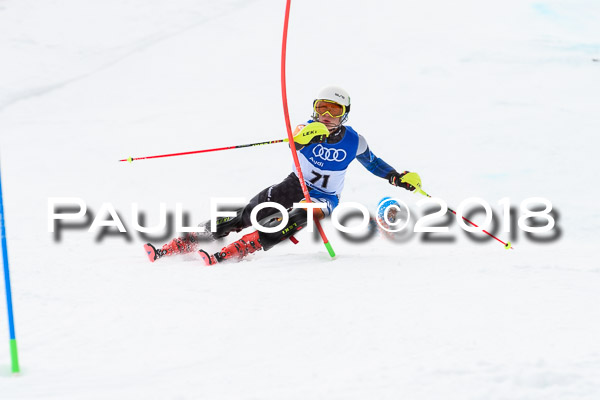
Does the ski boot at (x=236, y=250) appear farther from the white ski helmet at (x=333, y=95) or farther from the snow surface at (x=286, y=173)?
the white ski helmet at (x=333, y=95)

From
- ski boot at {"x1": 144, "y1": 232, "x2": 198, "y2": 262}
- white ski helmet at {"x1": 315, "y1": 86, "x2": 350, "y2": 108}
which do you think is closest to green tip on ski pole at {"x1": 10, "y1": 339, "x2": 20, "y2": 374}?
ski boot at {"x1": 144, "y1": 232, "x2": 198, "y2": 262}

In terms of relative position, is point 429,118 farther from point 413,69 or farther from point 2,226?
point 2,226

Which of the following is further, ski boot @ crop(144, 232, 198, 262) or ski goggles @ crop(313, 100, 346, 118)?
ski goggles @ crop(313, 100, 346, 118)

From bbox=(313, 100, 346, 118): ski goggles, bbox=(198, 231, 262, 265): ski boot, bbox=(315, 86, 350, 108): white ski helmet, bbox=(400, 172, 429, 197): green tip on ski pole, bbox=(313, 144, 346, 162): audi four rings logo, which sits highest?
bbox=(315, 86, 350, 108): white ski helmet

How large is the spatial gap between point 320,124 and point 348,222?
206 cm

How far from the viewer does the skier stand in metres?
4.56

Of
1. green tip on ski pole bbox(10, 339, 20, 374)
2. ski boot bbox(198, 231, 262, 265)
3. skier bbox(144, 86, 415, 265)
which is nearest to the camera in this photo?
green tip on ski pole bbox(10, 339, 20, 374)

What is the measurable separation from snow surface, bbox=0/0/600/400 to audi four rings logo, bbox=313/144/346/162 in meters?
0.69

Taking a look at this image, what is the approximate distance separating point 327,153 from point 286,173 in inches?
144

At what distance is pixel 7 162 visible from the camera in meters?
8.76

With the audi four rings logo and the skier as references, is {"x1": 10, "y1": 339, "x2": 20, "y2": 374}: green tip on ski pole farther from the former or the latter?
the audi four rings logo

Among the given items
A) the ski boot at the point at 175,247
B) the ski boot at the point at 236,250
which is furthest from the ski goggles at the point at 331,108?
the ski boot at the point at 175,247

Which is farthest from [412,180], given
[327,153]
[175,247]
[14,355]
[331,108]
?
[14,355]

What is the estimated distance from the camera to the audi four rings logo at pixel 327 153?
4.75 meters
